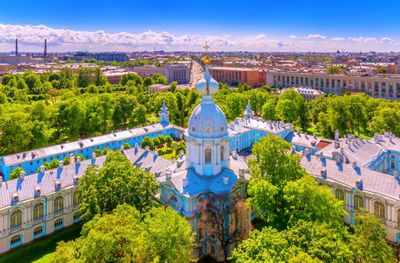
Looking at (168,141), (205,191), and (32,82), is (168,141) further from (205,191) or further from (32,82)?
(32,82)

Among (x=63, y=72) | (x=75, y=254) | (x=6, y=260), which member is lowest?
(x=6, y=260)

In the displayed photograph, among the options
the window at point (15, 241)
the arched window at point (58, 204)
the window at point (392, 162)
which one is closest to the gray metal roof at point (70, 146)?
the arched window at point (58, 204)

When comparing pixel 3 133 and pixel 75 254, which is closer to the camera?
pixel 75 254

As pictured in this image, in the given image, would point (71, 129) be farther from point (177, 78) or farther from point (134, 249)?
point (177, 78)

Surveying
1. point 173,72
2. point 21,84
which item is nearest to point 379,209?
point 21,84

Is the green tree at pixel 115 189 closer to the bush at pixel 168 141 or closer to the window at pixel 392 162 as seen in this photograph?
the bush at pixel 168 141

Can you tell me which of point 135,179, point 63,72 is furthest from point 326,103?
point 63,72
